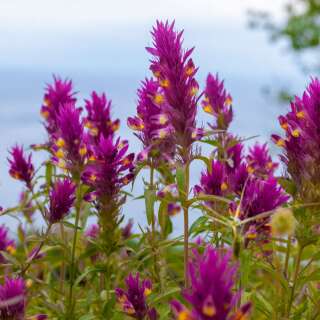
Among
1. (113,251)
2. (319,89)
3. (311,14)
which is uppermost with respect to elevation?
(311,14)

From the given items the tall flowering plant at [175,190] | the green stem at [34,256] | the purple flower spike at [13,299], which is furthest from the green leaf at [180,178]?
the green stem at [34,256]

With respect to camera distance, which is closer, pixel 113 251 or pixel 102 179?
pixel 102 179

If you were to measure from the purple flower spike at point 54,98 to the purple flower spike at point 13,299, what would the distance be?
993mm

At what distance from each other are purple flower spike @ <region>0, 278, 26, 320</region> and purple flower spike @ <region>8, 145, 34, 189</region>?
0.91 meters

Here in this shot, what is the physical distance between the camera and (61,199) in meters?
2.12

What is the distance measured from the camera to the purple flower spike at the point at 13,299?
1.66m

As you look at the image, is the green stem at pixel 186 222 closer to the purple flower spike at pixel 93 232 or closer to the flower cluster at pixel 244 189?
the flower cluster at pixel 244 189

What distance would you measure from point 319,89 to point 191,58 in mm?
342

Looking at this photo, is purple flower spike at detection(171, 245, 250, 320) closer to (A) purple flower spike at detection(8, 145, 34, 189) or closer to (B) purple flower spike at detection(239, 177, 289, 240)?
(B) purple flower spike at detection(239, 177, 289, 240)

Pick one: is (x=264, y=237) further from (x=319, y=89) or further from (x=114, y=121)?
(x=114, y=121)

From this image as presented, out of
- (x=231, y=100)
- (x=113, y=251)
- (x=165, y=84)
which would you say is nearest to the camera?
(x=165, y=84)

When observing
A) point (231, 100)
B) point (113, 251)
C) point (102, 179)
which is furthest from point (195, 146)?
point (231, 100)

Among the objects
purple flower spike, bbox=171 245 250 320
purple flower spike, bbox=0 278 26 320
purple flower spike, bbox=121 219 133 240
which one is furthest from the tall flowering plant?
purple flower spike, bbox=121 219 133 240

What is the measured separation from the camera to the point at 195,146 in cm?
184
